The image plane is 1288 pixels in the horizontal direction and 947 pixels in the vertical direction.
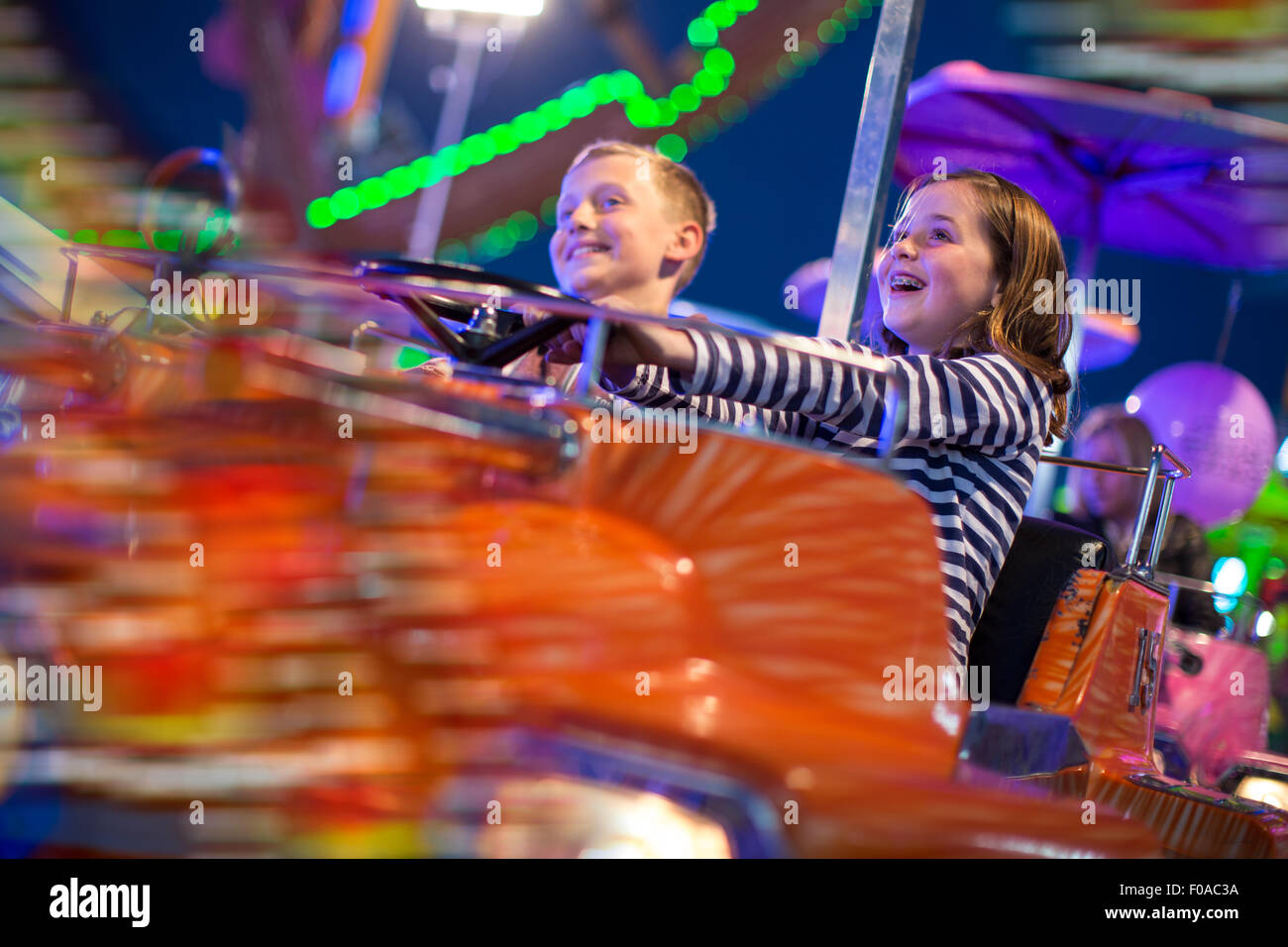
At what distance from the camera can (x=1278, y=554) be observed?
21.3 feet

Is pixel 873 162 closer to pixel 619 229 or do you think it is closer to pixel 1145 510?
pixel 619 229

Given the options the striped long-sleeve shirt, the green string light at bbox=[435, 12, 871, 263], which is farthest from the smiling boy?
the green string light at bbox=[435, 12, 871, 263]

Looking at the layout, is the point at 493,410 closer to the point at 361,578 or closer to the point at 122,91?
the point at 361,578

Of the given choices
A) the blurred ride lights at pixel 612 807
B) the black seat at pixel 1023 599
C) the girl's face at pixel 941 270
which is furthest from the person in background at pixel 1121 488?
the blurred ride lights at pixel 612 807

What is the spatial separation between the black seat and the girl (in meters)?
0.13

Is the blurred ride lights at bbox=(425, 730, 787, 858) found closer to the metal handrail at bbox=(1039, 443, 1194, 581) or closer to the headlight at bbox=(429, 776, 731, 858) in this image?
the headlight at bbox=(429, 776, 731, 858)

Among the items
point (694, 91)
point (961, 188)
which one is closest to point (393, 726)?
point (961, 188)

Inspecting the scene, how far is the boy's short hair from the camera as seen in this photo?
216 cm

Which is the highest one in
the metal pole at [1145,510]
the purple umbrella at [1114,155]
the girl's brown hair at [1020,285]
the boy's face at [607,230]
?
the purple umbrella at [1114,155]

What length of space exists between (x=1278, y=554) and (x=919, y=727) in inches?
261

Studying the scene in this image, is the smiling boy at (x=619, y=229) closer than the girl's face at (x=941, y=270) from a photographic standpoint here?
No

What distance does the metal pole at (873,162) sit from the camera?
2209 millimetres

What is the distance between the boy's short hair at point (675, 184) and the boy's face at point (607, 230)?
3 centimetres

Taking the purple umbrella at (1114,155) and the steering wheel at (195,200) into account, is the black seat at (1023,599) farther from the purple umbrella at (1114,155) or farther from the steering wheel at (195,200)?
the purple umbrella at (1114,155)
